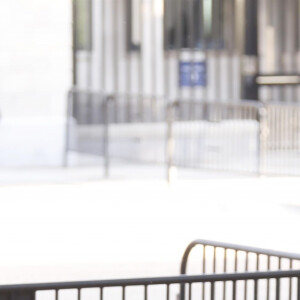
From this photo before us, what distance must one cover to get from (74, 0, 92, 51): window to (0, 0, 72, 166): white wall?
3.29ft

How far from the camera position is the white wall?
61.2ft

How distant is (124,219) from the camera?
13266 millimetres

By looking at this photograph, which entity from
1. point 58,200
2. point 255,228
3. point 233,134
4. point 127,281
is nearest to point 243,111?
point 233,134

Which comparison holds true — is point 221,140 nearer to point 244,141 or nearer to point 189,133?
point 244,141

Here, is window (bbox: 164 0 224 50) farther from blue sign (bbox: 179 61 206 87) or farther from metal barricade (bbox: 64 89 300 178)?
metal barricade (bbox: 64 89 300 178)

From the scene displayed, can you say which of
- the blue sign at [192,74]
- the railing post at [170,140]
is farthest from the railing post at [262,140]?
the blue sign at [192,74]

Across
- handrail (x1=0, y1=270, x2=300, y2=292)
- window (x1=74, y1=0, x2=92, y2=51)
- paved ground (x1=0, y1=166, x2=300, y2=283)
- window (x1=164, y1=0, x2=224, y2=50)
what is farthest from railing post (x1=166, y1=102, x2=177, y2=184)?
handrail (x1=0, y1=270, x2=300, y2=292)

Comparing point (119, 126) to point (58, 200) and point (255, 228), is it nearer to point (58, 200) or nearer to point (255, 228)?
point (58, 200)

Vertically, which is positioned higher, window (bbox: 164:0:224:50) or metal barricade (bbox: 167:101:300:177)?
window (bbox: 164:0:224:50)

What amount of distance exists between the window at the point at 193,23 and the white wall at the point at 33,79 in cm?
258

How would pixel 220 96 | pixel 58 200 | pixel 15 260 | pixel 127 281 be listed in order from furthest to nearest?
pixel 220 96, pixel 58 200, pixel 15 260, pixel 127 281

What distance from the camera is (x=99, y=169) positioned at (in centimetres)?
1866

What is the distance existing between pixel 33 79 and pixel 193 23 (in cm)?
352

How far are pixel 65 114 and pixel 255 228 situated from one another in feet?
22.5
